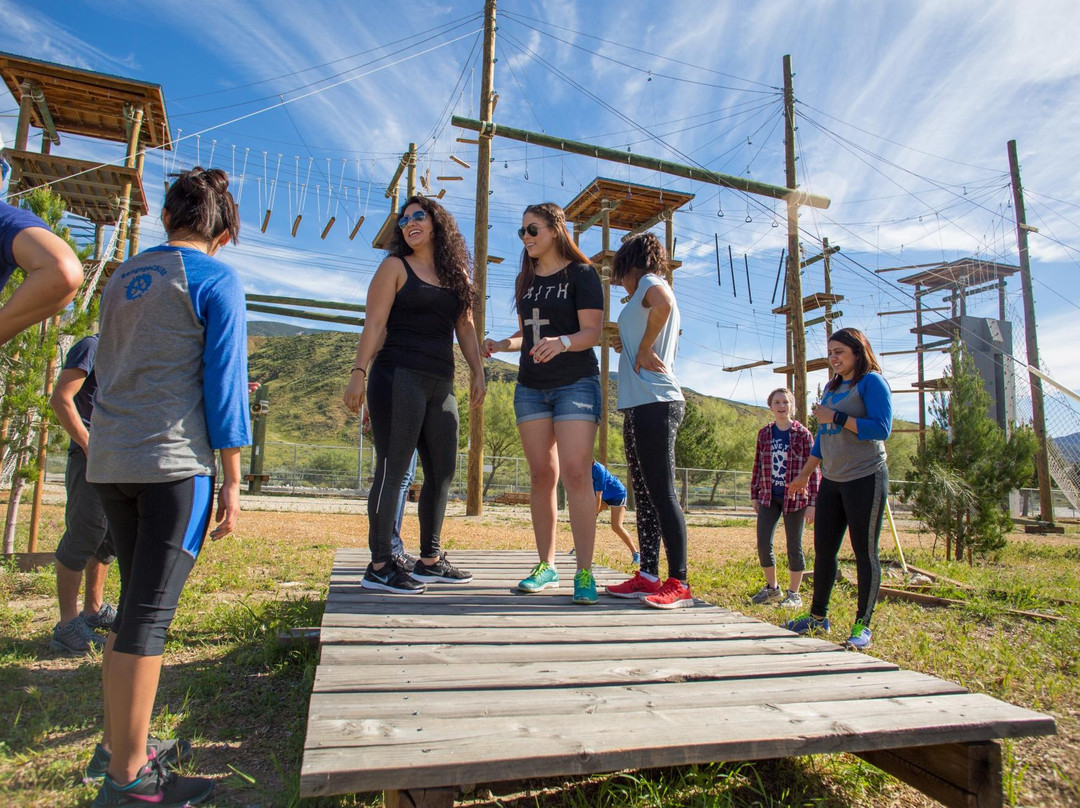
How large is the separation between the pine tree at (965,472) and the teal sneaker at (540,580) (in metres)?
8.28

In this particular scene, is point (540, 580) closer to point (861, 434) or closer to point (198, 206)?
point (861, 434)

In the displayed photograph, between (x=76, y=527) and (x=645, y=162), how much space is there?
41.3ft

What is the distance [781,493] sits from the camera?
5.55m

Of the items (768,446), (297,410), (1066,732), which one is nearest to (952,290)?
(768,446)

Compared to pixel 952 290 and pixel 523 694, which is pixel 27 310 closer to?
pixel 523 694

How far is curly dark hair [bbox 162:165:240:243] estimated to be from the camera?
2162mm

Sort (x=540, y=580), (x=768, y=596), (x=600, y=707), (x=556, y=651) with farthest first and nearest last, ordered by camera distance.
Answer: (x=768, y=596), (x=540, y=580), (x=556, y=651), (x=600, y=707)

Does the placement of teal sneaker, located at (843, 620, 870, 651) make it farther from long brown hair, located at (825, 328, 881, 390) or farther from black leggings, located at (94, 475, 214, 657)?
black leggings, located at (94, 475, 214, 657)

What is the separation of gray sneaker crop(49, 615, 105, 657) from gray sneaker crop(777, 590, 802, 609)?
14.8 feet

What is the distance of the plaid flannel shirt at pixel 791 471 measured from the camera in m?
5.47

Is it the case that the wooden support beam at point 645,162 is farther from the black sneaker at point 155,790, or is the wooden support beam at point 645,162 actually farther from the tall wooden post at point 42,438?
the black sneaker at point 155,790

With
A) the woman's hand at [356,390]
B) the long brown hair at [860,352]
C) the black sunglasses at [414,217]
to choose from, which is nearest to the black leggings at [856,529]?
the long brown hair at [860,352]

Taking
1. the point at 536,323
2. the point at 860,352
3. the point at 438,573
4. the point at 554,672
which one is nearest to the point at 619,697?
the point at 554,672

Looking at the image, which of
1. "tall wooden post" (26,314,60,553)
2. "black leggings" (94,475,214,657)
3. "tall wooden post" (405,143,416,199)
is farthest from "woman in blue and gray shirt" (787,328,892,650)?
"tall wooden post" (405,143,416,199)
